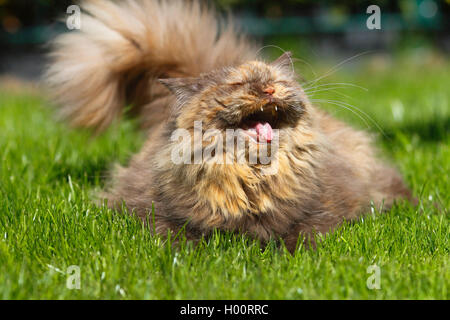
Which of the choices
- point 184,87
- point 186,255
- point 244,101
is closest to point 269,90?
point 244,101

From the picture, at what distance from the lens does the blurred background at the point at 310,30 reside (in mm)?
9289

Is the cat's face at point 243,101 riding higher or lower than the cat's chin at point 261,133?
higher

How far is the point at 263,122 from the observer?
6.98ft

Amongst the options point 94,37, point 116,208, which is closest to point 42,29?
point 94,37

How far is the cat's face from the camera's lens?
2.04m

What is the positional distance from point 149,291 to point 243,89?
2.87ft

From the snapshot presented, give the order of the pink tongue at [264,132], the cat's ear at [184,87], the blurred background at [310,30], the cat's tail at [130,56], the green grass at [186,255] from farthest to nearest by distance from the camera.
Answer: the blurred background at [310,30] < the cat's tail at [130,56] < the cat's ear at [184,87] < the pink tongue at [264,132] < the green grass at [186,255]

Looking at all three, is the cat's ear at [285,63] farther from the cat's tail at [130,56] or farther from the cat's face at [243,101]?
the cat's tail at [130,56]

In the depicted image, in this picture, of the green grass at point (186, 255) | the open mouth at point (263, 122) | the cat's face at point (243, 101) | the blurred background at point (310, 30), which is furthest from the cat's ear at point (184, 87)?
the blurred background at point (310, 30)

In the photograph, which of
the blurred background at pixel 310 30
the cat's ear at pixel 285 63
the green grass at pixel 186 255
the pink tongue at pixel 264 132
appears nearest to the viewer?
the green grass at pixel 186 255

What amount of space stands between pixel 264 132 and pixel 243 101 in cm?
15

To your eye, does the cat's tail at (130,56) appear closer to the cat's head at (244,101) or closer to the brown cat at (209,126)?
the brown cat at (209,126)

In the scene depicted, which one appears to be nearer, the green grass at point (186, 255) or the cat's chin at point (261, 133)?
the green grass at point (186, 255)

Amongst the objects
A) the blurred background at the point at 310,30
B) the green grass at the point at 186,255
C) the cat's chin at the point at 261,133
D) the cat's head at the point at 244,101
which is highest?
the blurred background at the point at 310,30
